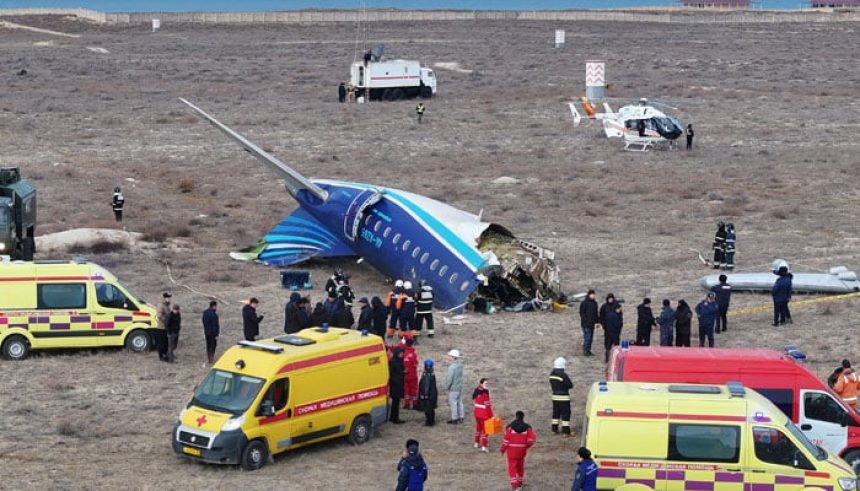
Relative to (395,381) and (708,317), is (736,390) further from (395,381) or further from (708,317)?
(708,317)

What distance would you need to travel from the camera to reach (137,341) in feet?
84.9

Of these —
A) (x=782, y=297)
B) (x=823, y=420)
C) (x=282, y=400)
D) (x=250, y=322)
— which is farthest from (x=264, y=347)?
(x=782, y=297)

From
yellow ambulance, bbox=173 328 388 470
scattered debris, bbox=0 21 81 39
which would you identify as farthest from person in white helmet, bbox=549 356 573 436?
scattered debris, bbox=0 21 81 39

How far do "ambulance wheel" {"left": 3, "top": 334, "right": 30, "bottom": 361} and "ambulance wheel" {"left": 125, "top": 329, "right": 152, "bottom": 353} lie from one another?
1827 mm

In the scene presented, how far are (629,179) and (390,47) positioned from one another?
76.9m

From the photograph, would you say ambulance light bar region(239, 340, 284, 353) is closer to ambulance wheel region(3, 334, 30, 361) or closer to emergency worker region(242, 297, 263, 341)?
emergency worker region(242, 297, 263, 341)

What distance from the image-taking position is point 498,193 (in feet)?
152

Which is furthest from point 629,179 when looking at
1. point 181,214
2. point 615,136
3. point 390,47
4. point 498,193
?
point 390,47

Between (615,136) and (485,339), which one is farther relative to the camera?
(615,136)

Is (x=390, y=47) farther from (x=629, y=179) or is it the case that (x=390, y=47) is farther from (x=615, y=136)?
(x=629, y=179)

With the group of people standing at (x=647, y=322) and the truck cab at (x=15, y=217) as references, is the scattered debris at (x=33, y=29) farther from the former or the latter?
the group of people standing at (x=647, y=322)

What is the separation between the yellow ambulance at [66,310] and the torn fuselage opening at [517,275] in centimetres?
744

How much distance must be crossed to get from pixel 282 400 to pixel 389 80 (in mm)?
56726

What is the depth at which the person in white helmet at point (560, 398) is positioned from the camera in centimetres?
2106
